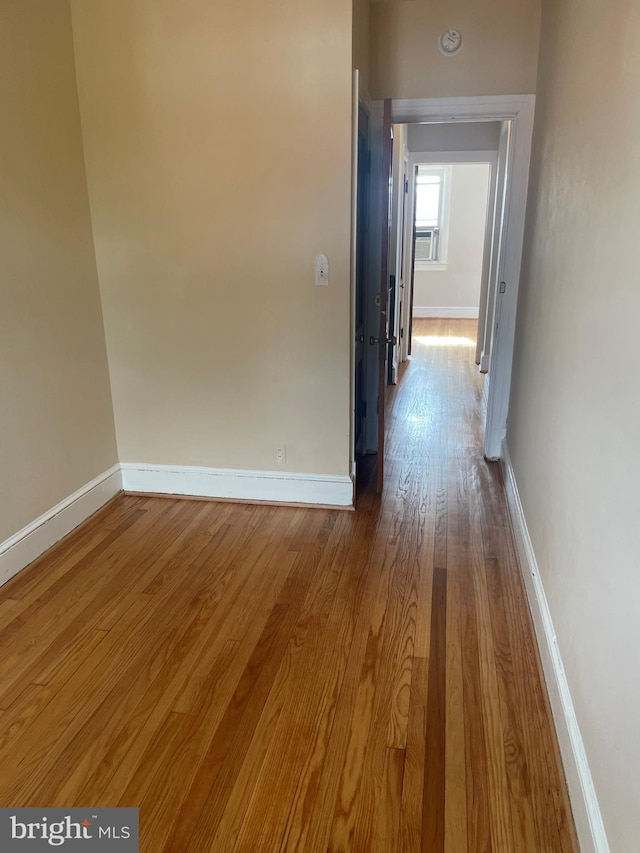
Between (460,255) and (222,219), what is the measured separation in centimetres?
808

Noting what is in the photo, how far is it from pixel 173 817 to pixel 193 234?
8.32ft

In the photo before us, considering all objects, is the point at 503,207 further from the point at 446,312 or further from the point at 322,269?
the point at 446,312

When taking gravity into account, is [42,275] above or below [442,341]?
above

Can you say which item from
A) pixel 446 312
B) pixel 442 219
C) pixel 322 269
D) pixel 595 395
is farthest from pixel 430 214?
pixel 595 395

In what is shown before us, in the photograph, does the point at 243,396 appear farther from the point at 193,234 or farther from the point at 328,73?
the point at 328,73

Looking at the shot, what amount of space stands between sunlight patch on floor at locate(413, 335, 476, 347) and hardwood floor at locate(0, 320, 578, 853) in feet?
17.4

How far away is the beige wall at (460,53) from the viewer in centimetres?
317

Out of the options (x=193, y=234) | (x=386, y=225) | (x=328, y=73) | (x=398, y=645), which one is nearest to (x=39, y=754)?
(x=398, y=645)

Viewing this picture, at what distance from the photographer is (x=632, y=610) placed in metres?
1.18

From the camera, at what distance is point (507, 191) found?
352cm

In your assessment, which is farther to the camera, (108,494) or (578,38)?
(108,494)

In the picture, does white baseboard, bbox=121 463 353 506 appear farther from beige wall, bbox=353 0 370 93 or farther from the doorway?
beige wall, bbox=353 0 370 93

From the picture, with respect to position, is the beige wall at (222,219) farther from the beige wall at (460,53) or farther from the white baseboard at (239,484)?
the beige wall at (460,53)

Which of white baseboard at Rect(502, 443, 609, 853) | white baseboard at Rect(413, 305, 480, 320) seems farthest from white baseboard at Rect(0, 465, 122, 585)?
white baseboard at Rect(413, 305, 480, 320)
